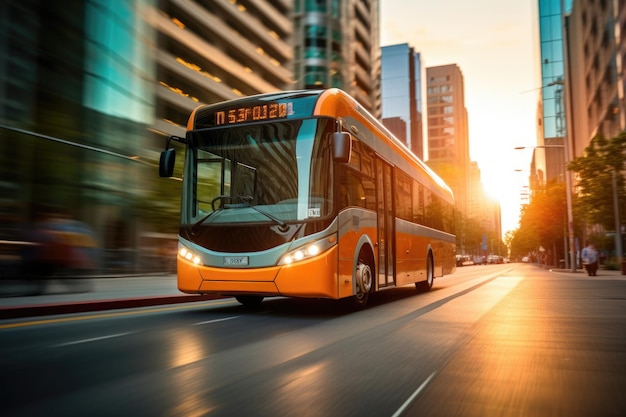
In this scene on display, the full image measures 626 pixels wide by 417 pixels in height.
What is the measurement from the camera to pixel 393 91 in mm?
121750

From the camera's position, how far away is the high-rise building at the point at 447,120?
165m

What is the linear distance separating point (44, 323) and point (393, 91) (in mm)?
118946

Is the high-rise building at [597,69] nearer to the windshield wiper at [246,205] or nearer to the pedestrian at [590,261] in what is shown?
the pedestrian at [590,261]

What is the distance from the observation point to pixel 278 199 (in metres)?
8.02

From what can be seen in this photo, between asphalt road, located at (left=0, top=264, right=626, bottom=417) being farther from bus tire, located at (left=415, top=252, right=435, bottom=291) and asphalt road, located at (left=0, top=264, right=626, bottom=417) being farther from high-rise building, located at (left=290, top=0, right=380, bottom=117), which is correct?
high-rise building, located at (left=290, top=0, right=380, bottom=117)

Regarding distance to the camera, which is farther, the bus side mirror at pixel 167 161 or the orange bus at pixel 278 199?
the bus side mirror at pixel 167 161

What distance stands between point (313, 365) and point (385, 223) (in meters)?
5.80

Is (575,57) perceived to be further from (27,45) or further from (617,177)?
(27,45)

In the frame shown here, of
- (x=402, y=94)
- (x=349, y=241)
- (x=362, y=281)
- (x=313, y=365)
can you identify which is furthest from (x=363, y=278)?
(x=402, y=94)

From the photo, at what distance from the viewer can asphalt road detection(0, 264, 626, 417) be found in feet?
11.5

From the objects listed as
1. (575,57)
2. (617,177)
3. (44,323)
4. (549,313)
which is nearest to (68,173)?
(44,323)

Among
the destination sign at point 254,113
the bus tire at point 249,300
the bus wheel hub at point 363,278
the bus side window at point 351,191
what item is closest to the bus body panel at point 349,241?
the bus side window at point 351,191

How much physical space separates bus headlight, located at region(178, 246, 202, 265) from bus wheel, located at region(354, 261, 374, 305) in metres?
2.44

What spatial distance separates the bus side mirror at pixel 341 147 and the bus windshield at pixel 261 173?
377 mm
